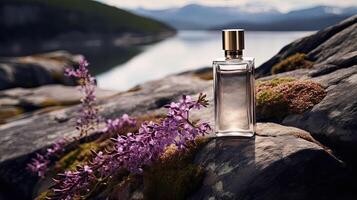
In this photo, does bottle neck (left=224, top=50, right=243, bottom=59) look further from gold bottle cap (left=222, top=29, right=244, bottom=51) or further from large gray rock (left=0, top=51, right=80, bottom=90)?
large gray rock (left=0, top=51, right=80, bottom=90)

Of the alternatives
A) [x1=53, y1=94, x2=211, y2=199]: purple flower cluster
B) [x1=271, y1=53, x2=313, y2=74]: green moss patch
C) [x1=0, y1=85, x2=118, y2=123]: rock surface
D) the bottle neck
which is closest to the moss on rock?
[x1=53, y1=94, x2=211, y2=199]: purple flower cluster

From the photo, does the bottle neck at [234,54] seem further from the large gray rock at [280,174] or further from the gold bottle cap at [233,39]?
the large gray rock at [280,174]

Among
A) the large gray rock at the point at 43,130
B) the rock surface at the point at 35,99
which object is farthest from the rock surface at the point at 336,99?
the rock surface at the point at 35,99

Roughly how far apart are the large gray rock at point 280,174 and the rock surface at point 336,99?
478 mm

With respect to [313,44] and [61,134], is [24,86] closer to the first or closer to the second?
[61,134]

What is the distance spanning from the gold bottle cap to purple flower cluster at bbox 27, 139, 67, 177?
19.3ft

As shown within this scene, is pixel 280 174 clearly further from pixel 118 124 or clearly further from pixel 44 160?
pixel 44 160

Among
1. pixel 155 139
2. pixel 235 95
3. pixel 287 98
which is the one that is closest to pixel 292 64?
pixel 287 98

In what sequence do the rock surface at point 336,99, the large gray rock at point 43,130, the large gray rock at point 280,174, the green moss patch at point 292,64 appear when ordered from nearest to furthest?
the large gray rock at point 280,174
the rock surface at point 336,99
the green moss patch at point 292,64
the large gray rock at point 43,130

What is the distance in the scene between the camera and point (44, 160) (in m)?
12.1

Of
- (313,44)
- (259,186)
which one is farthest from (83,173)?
(313,44)

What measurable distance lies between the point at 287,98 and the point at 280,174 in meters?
2.52

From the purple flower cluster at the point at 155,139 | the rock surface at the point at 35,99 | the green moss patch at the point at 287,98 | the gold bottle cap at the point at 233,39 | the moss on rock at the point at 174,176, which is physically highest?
the gold bottle cap at the point at 233,39

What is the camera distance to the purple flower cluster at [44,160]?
11.8 metres
